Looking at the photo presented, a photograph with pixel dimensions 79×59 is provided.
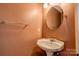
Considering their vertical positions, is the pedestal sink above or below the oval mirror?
below

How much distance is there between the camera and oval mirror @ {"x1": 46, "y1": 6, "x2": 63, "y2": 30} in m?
1.56

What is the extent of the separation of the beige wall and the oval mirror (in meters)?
0.09

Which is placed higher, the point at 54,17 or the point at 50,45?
the point at 54,17

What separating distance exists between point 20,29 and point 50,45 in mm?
347

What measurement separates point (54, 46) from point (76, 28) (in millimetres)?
288

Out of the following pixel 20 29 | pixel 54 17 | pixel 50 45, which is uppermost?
pixel 54 17

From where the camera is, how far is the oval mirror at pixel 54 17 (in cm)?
156

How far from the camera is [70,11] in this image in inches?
61.4

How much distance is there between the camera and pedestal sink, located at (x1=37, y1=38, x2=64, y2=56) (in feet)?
5.06

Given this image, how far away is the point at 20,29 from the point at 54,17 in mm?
369

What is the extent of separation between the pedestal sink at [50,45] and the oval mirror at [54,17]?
13cm

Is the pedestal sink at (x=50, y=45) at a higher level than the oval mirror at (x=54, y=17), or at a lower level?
lower

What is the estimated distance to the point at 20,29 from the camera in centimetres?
158

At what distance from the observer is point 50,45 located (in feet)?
5.12
